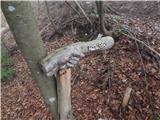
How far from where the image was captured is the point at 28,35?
225cm

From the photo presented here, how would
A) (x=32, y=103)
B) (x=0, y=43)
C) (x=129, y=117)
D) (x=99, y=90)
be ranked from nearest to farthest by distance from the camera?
(x=129, y=117)
(x=99, y=90)
(x=32, y=103)
(x=0, y=43)

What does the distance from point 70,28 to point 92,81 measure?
162cm

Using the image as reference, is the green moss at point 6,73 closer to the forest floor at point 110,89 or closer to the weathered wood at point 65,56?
the forest floor at point 110,89

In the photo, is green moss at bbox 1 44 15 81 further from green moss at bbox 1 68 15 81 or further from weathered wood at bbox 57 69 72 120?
weathered wood at bbox 57 69 72 120

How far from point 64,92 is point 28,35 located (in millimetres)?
701

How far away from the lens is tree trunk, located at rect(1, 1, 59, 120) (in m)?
2.14

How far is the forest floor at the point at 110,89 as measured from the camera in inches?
142

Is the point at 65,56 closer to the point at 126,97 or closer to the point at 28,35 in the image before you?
the point at 28,35

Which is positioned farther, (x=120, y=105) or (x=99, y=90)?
(x=99, y=90)

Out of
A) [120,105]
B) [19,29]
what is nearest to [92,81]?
[120,105]

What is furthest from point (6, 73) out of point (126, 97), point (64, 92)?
point (64, 92)

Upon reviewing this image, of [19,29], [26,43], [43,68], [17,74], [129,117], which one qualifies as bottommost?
[17,74]

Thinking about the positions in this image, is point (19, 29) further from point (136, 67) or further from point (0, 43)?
point (0, 43)

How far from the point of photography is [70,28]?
530 cm
